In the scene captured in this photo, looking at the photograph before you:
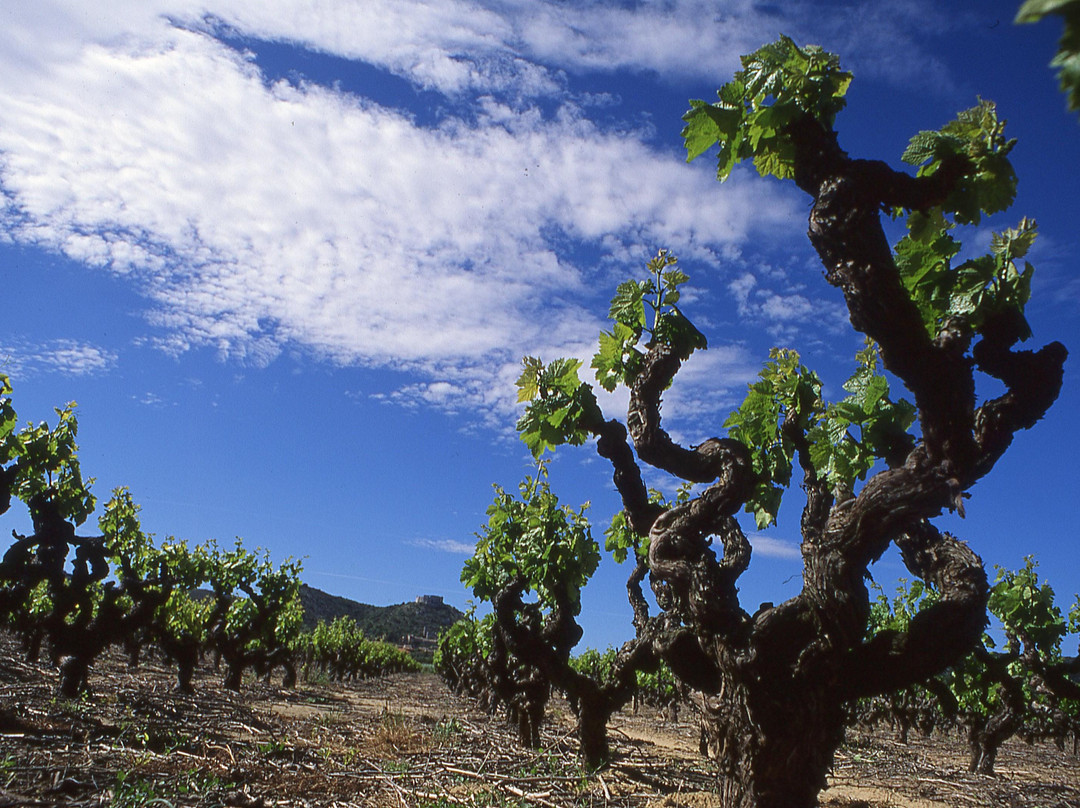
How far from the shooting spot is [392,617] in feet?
296

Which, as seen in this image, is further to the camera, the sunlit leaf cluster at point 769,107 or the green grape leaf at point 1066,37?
the sunlit leaf cluster at point 769,107

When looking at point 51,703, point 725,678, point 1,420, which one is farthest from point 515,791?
point 1,420

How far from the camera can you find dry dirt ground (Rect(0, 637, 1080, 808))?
6004 millimetres

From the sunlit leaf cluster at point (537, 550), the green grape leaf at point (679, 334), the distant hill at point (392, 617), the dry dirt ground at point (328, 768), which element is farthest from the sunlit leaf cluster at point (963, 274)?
the distant hill at point (392, 617)

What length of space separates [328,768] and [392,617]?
289ft

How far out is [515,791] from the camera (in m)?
6.91

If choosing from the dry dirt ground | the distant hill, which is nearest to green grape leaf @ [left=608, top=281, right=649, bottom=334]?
the dry dirt ground

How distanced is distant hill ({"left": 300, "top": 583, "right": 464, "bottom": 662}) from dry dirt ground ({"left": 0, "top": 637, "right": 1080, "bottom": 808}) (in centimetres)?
6334

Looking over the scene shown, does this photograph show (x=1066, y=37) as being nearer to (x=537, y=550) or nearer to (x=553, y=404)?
(x=553, y=404)

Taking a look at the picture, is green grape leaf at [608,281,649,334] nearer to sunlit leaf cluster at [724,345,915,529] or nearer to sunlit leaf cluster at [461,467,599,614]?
sunlit leaf cluster at [724,345,915,529]

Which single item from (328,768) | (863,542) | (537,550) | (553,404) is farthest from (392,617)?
(863,542)

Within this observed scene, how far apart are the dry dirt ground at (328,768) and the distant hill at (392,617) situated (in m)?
63.3

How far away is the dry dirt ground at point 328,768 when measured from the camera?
19.7ft

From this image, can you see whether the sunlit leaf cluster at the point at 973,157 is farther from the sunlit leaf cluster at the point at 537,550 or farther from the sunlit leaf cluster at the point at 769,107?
the sunlit leaf cluster at the point at 537,550
